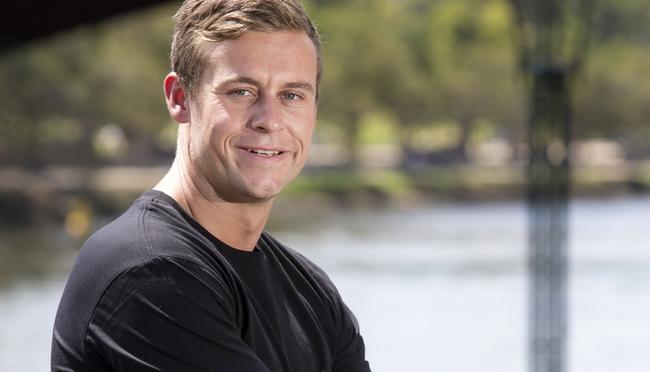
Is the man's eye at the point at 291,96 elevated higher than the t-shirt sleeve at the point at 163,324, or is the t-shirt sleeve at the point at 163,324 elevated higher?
the man's eye at the point at 291,96

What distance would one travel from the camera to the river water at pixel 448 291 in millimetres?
21250

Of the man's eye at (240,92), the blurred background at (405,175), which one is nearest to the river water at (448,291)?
the blurred background at (405,175)

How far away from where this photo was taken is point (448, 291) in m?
27.0

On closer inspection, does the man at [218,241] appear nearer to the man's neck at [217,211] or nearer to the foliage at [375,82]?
the man's neck at [217,211]

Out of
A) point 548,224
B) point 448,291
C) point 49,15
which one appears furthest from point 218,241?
point 448,291

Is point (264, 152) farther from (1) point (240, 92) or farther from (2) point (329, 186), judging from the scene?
(2) point (329, 186)

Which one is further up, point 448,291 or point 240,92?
point 240,92

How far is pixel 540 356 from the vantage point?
9195mm

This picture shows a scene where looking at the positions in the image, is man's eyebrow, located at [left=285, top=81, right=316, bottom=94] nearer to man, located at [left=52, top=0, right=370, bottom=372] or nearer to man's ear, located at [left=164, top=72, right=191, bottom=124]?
man, located at [left=52, top=0, right=370, bottom=372]

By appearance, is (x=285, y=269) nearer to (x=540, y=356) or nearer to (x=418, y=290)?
(x=540, y=356)

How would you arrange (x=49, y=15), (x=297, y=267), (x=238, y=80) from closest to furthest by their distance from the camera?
1. (x=238, y=80)
2. (x=297, y=267)
3. (x=49, y=15)

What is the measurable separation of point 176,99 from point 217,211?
141mm

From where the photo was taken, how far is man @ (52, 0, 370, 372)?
4.22 feet

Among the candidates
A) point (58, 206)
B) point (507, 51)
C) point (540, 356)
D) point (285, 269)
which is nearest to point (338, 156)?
point (507, 51)
